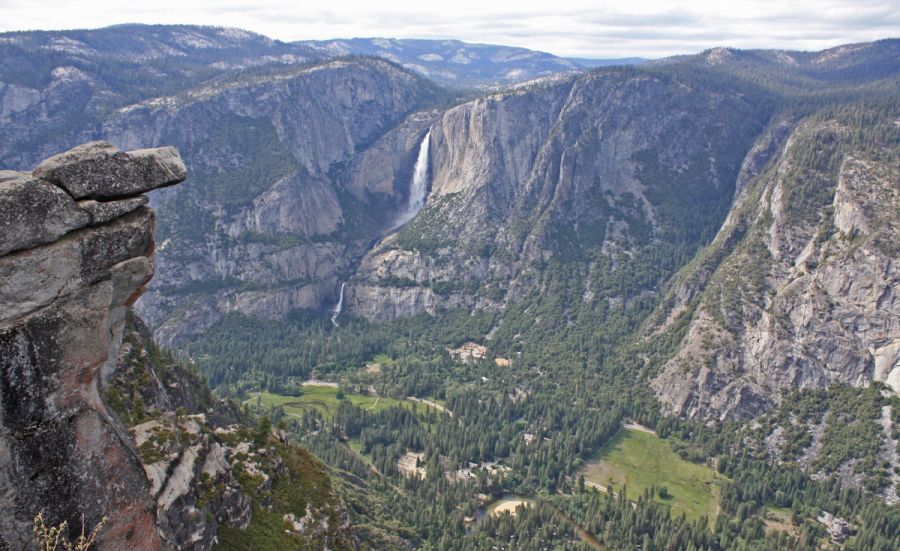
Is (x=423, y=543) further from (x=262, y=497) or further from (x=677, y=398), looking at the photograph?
(x=677, y=398)

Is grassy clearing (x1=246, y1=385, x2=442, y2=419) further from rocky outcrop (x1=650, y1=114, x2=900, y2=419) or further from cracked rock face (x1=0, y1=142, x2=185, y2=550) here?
cracked rock face (x1=0, y1=142, x2=185, y2=550)

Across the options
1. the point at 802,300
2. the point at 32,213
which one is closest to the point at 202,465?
the point at 32,213

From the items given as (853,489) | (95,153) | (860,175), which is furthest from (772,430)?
(95,153)

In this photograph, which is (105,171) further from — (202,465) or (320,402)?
(320,402)

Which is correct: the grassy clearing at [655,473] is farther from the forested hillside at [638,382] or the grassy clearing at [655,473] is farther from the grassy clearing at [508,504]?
the grassy clearing at [508,504]

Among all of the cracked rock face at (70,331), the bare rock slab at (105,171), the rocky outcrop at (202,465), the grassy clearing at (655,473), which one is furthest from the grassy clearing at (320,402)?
the bare rock slab at (105,171)

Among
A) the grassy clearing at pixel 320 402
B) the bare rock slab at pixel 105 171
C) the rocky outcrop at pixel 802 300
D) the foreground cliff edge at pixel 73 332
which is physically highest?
the bare rock slab at pixel 105 171

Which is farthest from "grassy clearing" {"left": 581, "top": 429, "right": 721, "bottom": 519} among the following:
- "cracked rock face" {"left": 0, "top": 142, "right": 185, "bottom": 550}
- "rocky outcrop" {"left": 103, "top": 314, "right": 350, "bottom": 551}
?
"cracked rock face" {"left": 0, "top": 142, "right": 185, "bottom": 550}
